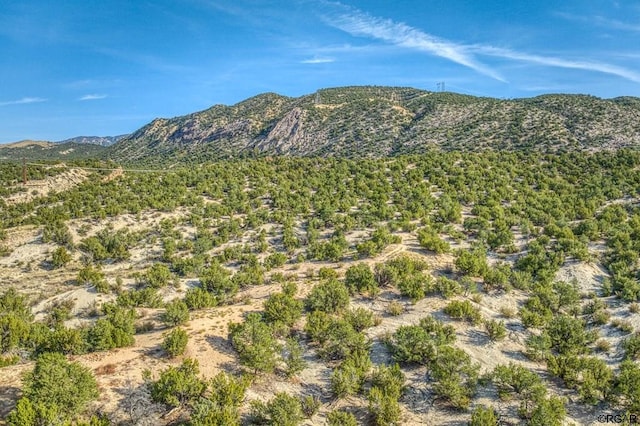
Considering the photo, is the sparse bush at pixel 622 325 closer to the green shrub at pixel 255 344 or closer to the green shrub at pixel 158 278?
the green shrub at pixel 255 344

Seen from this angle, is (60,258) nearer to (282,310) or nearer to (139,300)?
(139,300)

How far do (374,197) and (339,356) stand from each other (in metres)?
27.0

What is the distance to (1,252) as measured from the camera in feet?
91.5

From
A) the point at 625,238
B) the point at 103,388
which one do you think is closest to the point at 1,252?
the point at 103,388

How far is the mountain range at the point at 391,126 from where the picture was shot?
75750 mm

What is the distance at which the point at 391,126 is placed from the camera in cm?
9962

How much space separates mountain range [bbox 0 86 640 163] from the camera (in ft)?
249

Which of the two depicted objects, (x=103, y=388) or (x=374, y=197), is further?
(x=374, y=197)

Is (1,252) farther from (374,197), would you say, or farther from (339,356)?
(374,197)

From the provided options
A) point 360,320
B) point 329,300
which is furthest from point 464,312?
point 329,300

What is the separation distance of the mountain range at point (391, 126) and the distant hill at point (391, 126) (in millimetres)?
181

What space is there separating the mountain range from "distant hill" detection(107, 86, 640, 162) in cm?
18

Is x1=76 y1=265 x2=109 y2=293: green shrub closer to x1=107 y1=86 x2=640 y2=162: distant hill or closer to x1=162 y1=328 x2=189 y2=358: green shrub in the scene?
x1=162 y1=328 x2=189 y2=358: green shrub

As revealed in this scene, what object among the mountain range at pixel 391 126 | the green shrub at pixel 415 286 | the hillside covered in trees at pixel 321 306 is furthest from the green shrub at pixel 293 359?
the mountain range at pixel 391 126
